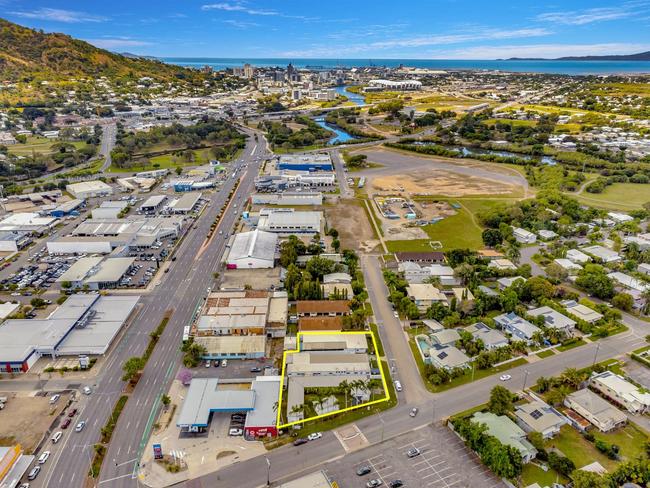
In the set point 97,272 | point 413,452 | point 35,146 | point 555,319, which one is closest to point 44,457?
point 413,452

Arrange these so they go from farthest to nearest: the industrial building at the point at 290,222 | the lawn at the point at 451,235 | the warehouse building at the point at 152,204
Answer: the warehouse building at the point at 152,204 → the industrial building at the point at 290,222 → the lawn at the point at 451,235

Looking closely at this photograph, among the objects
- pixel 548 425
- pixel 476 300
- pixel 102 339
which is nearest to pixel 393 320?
pixel 476 300

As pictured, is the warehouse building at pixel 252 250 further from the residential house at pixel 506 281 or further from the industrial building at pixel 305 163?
the industrial building at pixel 305 163

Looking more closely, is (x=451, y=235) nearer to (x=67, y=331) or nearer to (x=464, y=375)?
(x=464, y=375)

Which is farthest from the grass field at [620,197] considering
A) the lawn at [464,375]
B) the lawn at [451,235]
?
the lawn at [464,375]

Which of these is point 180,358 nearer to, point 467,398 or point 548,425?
point 467,398
